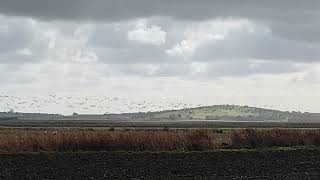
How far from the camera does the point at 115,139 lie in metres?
47.5

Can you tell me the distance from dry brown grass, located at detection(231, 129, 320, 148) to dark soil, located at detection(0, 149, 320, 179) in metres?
8.33

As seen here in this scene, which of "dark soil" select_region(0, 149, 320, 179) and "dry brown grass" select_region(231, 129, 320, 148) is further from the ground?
"dry brown grass" select_region(231, 129, 320, 148)

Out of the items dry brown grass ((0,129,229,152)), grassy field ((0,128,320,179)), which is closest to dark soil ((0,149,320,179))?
grassy field ((0,128,320,179))

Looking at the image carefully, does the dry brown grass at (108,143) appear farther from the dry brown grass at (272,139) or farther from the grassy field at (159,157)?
the dry brown grass at (272,139)

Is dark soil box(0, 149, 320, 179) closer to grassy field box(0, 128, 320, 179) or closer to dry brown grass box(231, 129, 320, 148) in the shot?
grassy field box(0, 128, 320, 179)

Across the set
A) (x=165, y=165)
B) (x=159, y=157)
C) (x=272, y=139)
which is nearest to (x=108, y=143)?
(x=159, y=157)

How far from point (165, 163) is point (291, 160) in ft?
25.7

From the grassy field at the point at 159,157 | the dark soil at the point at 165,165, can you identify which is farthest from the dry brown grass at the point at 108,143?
the dark soil at the point at 165,165

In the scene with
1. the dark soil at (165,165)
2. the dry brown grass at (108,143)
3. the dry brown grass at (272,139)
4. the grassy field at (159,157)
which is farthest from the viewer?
the dry brown grass at (272,139)

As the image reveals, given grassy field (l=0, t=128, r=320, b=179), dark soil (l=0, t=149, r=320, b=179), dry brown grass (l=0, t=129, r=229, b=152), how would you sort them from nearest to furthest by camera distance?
dark soil (l=0, t=149, r=320, b=179)
grassy field (l=0, t=128, r=320, b=179)
dry brown grass (l=0, t=129, r=229, b=152)

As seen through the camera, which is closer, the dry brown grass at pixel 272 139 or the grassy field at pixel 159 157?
the grassy field at pixel 159 157

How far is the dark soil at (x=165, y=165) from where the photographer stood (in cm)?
2895

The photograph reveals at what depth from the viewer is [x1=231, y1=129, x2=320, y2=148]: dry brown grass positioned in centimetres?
5153

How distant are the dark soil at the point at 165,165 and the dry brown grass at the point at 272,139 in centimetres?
833
